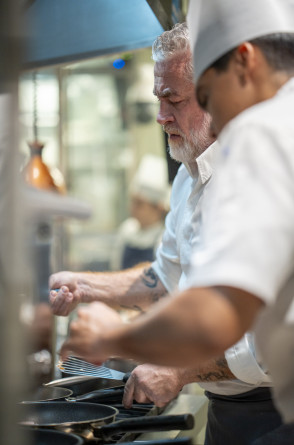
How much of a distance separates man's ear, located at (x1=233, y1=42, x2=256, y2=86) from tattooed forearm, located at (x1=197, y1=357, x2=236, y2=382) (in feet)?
2.77

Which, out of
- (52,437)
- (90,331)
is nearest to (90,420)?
(52,437)

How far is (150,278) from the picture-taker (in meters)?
2.13

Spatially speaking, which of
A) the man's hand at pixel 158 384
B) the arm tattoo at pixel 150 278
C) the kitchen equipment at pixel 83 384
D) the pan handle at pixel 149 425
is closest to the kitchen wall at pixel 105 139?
the arm tattoo at pixel 150 278

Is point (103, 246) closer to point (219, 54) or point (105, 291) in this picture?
point (105, 291)

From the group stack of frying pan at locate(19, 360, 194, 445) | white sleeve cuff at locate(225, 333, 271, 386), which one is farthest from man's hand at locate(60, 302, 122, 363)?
white sleeve cuff at locate(225, 333, 271, 386)

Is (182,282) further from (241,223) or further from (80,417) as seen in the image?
(241,223)

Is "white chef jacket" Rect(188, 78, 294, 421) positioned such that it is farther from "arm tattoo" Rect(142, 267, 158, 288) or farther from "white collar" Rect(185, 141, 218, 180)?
"arm tattoo" Rect(142, 267, 158, 288)

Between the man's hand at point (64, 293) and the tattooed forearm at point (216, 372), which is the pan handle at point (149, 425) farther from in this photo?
the man's hand at point (64, 293)

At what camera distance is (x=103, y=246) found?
915 cm

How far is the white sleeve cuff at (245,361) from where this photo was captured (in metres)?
1.51

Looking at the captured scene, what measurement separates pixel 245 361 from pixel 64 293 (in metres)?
0.63

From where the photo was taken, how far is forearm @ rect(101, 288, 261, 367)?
765 mm

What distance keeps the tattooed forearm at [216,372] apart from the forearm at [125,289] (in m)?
0.53

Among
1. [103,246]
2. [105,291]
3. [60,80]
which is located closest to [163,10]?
[60,80]
